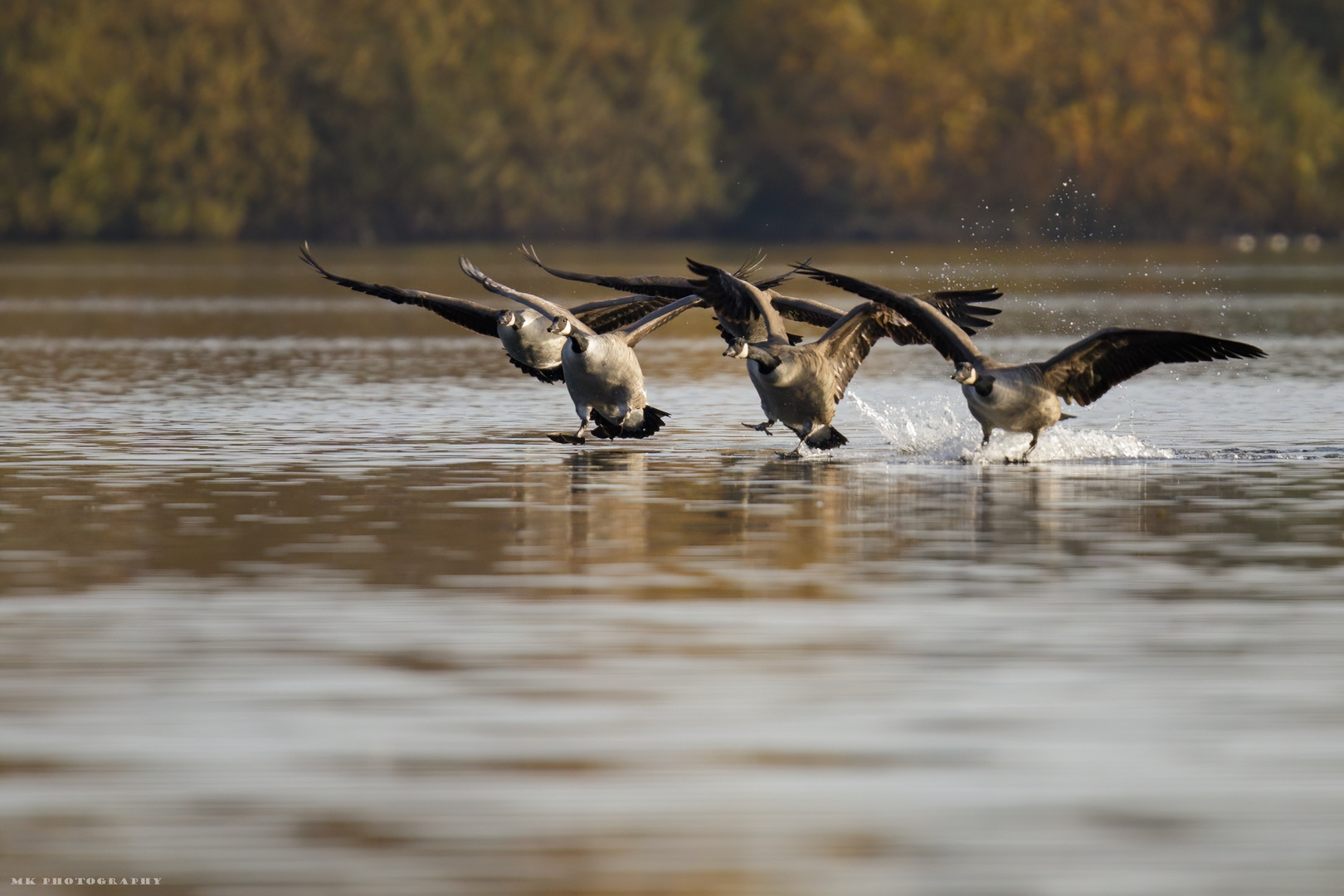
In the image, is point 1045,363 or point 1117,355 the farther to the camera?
point 1117,355

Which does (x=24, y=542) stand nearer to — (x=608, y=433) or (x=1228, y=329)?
(x=608, y=433)

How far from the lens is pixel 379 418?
2328cm

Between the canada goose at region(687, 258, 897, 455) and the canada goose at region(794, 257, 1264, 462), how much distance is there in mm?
544

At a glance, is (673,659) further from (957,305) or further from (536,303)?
(957,305)

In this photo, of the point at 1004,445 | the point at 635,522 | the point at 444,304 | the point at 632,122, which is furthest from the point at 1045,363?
the point at 632,122

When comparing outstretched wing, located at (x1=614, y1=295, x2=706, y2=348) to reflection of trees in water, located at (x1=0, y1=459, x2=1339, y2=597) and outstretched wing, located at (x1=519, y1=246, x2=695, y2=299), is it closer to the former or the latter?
outstretched wing, located at (x1=519, y1=246, x2=695, y2=299)

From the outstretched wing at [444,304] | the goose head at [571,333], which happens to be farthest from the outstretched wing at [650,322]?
the outstretched wing at [444,304]

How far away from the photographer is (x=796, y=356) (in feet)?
60.6

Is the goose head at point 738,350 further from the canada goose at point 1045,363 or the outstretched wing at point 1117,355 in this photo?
the outstretched wing at point 1117,355

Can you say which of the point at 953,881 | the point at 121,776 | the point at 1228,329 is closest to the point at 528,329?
the point at 121,776

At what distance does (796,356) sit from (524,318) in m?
2.20

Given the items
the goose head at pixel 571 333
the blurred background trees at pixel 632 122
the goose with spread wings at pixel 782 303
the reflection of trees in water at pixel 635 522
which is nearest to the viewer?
the reflection of trees in water at pixel 635 522

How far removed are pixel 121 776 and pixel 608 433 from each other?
480 inches

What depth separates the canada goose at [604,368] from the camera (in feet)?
62.7
